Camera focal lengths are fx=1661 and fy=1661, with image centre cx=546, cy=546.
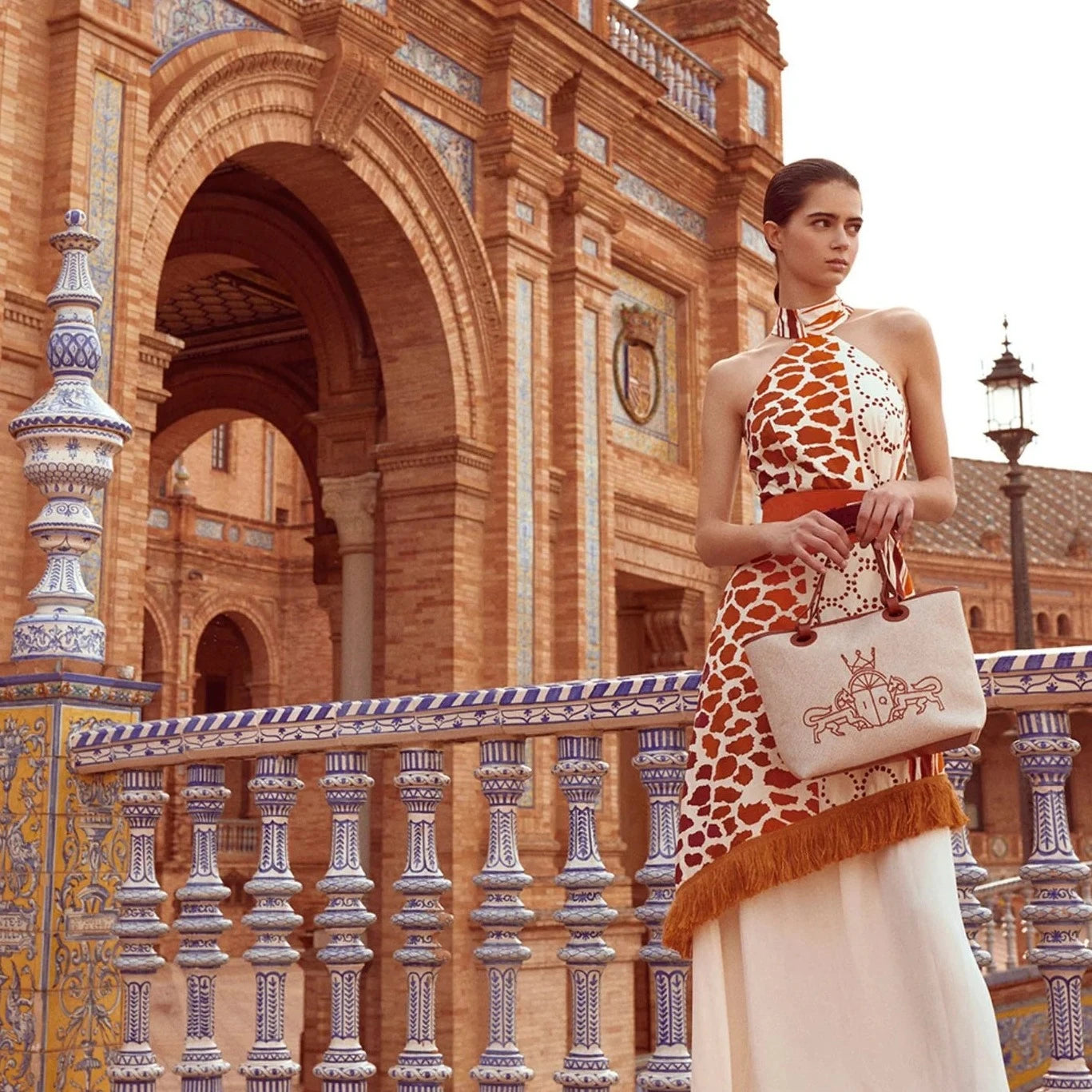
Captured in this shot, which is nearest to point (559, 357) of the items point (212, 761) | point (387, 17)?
point (387, 17)

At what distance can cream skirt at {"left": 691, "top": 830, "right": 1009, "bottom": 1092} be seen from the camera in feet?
9.04

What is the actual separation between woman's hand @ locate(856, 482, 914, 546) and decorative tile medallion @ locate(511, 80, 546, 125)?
12.1m

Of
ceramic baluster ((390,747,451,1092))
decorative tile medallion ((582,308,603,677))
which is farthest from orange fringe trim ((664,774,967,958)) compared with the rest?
decorative tile medallion ((582,308,603,677))

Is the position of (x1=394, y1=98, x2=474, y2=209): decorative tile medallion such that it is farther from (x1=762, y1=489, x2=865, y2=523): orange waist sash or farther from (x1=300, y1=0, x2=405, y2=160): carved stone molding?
(x1=762, y1=489, x2=865, y2=523): orange waist sash

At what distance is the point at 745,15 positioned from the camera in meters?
18.9

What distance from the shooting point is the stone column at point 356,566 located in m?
14.8

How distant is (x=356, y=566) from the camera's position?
14.9 m

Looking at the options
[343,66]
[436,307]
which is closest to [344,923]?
[343,66]

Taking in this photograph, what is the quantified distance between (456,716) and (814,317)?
1.43 meters

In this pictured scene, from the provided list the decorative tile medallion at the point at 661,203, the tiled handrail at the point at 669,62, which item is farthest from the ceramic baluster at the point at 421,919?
the tiled handrail at the point at 669,62

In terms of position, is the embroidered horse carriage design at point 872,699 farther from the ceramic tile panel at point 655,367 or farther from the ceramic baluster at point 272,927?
the ceramic tile panel at point 655,367

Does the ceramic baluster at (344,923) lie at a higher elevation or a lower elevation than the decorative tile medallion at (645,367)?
lower

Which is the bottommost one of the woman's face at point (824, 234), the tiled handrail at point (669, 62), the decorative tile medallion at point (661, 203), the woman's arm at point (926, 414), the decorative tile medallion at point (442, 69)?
the woman's arm at point (926, 414)

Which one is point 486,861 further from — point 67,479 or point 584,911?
point 67,479
